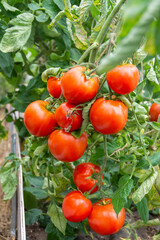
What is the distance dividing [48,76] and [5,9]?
1.41ft

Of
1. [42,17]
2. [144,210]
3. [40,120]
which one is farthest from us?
[42,17]

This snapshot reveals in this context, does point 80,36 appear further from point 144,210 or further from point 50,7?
point 144,210

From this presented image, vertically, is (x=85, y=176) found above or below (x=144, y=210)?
above

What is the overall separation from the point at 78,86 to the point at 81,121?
0.31 feet

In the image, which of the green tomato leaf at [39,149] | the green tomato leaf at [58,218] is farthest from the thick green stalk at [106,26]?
the green tomato leaf at [58,218]

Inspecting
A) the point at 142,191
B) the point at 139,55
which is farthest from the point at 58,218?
the point at 139,55

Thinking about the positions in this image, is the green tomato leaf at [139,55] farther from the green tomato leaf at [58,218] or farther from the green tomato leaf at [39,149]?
the green tomato leaf at [58,218]

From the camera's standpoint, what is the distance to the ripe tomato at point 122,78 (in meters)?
0.45

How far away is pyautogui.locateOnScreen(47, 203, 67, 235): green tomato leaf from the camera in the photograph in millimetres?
780

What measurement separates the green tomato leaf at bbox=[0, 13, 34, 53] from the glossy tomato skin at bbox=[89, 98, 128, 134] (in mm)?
357

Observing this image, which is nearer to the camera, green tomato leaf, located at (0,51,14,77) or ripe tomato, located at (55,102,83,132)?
ripe tomato, located at (55,102,83,132)

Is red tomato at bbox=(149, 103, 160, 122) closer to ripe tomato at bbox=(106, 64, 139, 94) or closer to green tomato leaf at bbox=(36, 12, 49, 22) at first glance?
ripe tomato at bbox=(106, 64, 139, 94)

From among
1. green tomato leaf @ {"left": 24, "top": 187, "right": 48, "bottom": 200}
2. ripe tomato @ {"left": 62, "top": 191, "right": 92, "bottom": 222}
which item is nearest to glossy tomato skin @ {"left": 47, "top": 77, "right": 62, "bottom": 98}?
ripe tomato @ {"left": 62, "top": 191, "right": 92, "bottom": 222}

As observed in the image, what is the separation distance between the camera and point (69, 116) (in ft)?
1.61
